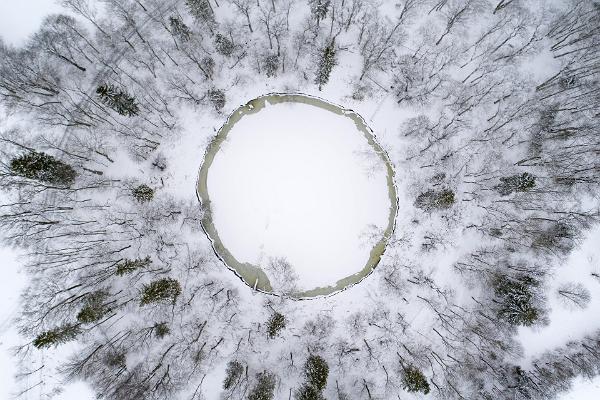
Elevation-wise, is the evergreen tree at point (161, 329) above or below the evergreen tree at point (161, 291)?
below

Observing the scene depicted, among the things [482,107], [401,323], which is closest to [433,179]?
[482,107]

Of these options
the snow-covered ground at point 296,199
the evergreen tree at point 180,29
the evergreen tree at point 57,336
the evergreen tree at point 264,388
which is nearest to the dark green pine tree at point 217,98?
the snow-covered ground at point 296,199

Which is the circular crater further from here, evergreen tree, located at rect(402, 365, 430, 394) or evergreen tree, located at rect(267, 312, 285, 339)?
evergreen tree, located at rect(402, 365, 430, 394)

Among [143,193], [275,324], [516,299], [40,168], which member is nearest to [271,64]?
[143,193]

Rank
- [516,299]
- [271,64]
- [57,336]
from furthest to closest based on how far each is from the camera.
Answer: [271,64] → [516,299] → [57,336]

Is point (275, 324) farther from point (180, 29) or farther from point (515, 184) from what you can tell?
point (180, 29)

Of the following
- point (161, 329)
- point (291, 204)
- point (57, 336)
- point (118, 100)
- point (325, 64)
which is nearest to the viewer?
point (57, 336)

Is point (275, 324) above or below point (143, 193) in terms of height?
below

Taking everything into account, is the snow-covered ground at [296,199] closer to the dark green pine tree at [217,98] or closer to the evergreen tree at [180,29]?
the dark green pine tree at [217,98]
